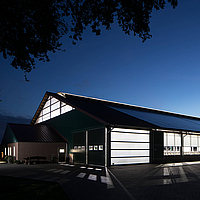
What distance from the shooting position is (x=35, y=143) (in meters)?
26.7

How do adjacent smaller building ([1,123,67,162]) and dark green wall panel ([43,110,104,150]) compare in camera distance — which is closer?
dark green wall panel ([43,110,104,150])

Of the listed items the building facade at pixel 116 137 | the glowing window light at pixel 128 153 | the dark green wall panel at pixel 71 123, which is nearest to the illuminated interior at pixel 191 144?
the building facade at pixel 116 137

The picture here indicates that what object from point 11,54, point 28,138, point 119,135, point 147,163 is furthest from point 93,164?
point 11,54

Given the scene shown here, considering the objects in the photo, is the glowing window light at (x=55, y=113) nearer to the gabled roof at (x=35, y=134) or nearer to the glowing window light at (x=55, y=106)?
the glowing window light at (x=55, y=106)

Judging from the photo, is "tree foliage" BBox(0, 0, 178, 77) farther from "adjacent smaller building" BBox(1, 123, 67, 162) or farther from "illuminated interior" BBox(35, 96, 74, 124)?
"adjacent smaller building" BBox(1, 123, 67, 162)

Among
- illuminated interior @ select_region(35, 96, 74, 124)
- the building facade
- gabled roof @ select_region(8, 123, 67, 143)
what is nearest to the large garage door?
the building facade

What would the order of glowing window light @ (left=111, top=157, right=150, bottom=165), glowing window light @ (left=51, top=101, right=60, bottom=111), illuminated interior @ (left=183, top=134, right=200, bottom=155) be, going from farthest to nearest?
glowing window light @ (left=51, top=101, right=60, bottom=111) → illuminated interior @ (left=183, top=134, right=200, bottom=155) → glowing window light @ (left=111, top=157, right=150, bottom=165)

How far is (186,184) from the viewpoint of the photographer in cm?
1132

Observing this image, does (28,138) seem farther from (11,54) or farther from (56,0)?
(56,0)

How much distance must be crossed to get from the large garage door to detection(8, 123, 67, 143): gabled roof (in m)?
9.10

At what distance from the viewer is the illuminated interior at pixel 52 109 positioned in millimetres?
28570

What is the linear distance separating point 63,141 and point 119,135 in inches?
364

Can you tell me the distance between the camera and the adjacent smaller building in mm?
26172

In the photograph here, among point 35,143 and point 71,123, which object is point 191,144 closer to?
point 71,123
